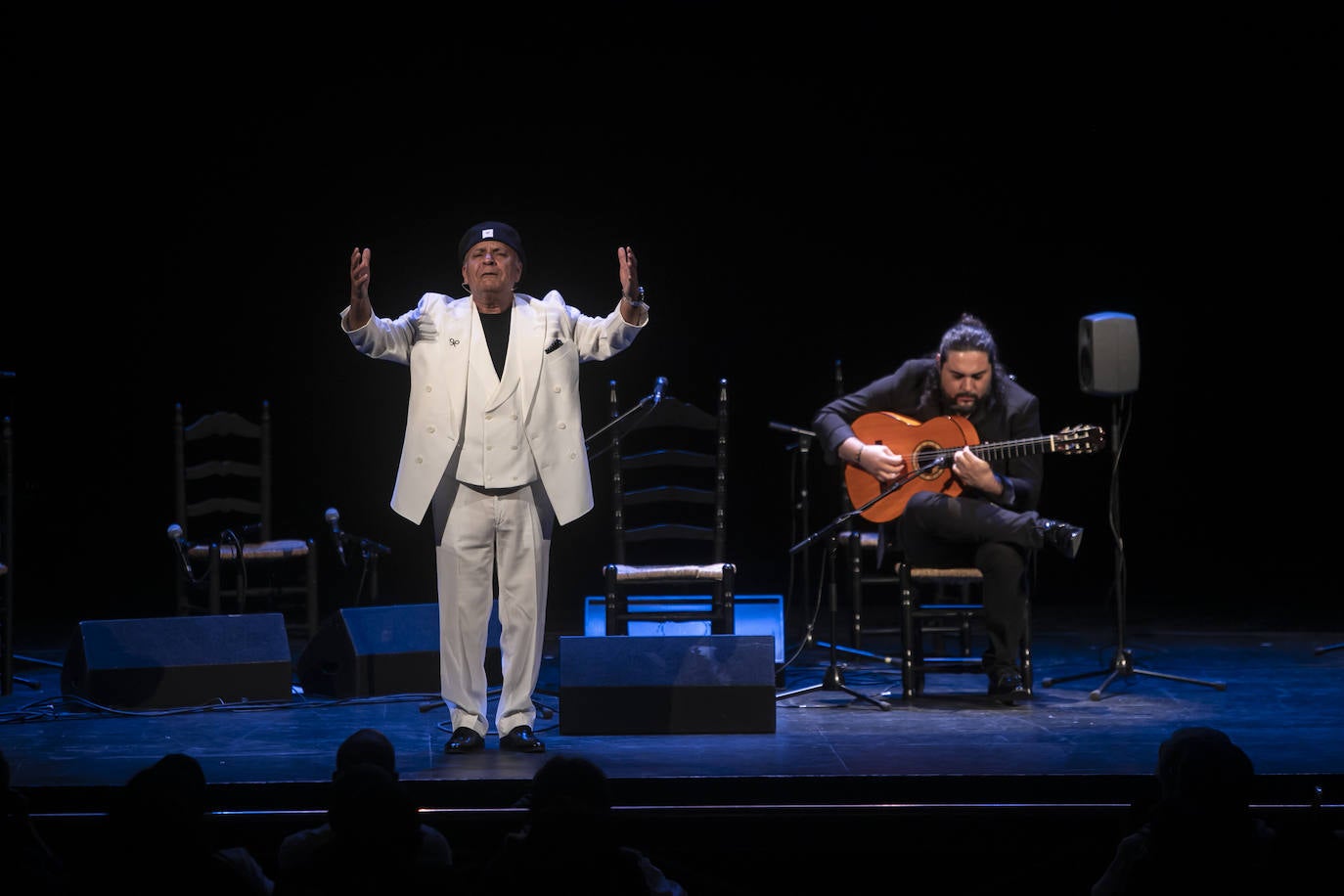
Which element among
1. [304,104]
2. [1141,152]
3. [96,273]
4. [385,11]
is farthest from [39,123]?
[1141,152]

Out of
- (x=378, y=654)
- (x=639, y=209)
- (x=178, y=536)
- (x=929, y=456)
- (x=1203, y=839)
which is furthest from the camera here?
(x=639, y=209)

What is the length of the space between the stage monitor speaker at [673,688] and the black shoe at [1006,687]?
940mm

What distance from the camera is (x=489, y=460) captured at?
13.0ft

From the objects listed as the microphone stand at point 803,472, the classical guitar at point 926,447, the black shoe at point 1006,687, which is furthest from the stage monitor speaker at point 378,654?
the black shoe at point 1006,687

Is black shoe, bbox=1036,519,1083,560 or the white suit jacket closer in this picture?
the white suit jacket

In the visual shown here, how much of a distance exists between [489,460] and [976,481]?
5.60 feet

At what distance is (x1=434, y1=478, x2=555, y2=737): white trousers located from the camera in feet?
13.1

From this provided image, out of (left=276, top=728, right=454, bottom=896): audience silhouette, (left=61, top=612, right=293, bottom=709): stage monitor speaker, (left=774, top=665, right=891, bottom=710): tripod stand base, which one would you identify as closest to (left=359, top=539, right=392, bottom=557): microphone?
(left=61, top=612, right=293, bottom=709): stage monitor speaker

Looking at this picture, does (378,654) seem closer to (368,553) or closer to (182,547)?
(368,553)

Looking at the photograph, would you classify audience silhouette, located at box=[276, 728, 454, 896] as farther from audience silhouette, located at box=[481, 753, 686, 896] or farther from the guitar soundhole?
the guitar soundhole

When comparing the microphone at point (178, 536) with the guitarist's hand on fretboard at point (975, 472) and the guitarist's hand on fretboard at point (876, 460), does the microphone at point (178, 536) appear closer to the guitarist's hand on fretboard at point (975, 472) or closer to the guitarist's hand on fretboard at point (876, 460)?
the guitarist's hand on fretboard at point (876, 460)

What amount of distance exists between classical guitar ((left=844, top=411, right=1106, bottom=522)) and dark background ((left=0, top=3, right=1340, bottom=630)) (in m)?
1.94

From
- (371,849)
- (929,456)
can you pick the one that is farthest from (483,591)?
(371,849)

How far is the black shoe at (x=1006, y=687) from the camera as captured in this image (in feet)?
15.4
